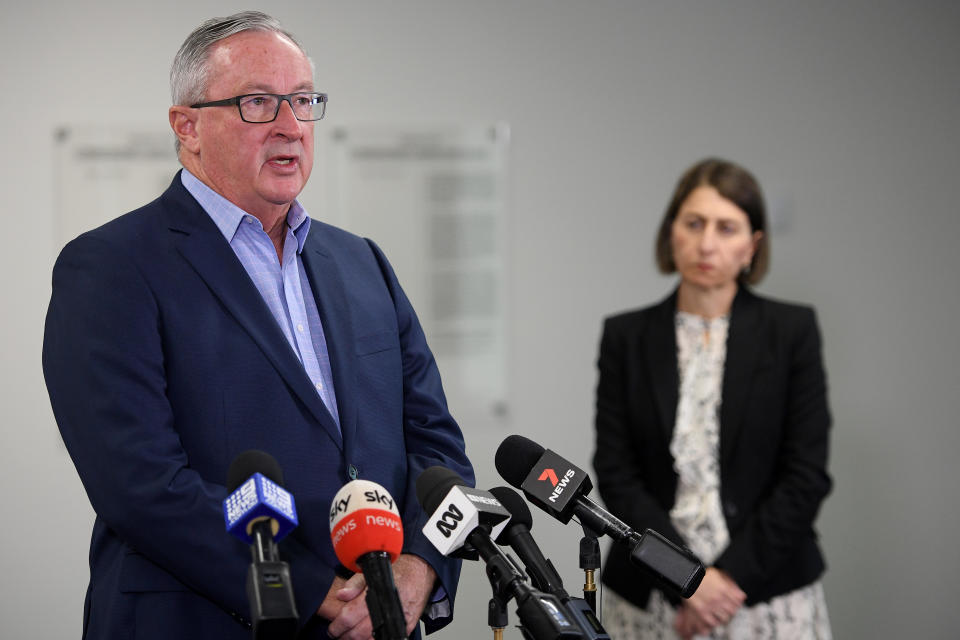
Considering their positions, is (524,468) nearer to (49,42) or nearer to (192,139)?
(192,139)

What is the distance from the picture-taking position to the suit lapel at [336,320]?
1.64 m

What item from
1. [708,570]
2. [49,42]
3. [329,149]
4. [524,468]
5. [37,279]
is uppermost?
[49,42]

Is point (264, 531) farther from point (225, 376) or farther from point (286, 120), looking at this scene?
point (286, 120)

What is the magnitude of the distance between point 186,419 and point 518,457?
546 millimetres

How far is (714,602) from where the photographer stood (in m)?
2.46

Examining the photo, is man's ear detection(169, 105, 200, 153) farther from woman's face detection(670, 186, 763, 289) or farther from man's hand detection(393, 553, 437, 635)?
woman's face detection(670, 186, 763, 289)

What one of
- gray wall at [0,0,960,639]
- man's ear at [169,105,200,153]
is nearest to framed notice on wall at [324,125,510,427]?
gray wall at [0,0,960,639]

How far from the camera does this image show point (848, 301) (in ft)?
12.5

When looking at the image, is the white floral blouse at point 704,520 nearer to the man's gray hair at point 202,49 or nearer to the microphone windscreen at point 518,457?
the microphone windscreen at point 518,457

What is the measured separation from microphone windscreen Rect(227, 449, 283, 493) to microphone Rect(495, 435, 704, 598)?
14.7 inches

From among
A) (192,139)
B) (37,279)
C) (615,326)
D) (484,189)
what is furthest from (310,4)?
(192,139)

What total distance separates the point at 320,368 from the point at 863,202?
2.84 meters

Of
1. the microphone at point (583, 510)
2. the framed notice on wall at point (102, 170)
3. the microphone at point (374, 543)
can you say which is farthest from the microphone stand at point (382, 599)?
the framed notice on wall at point (102, 170)

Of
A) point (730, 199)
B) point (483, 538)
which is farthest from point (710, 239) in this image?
point (483, 538)
